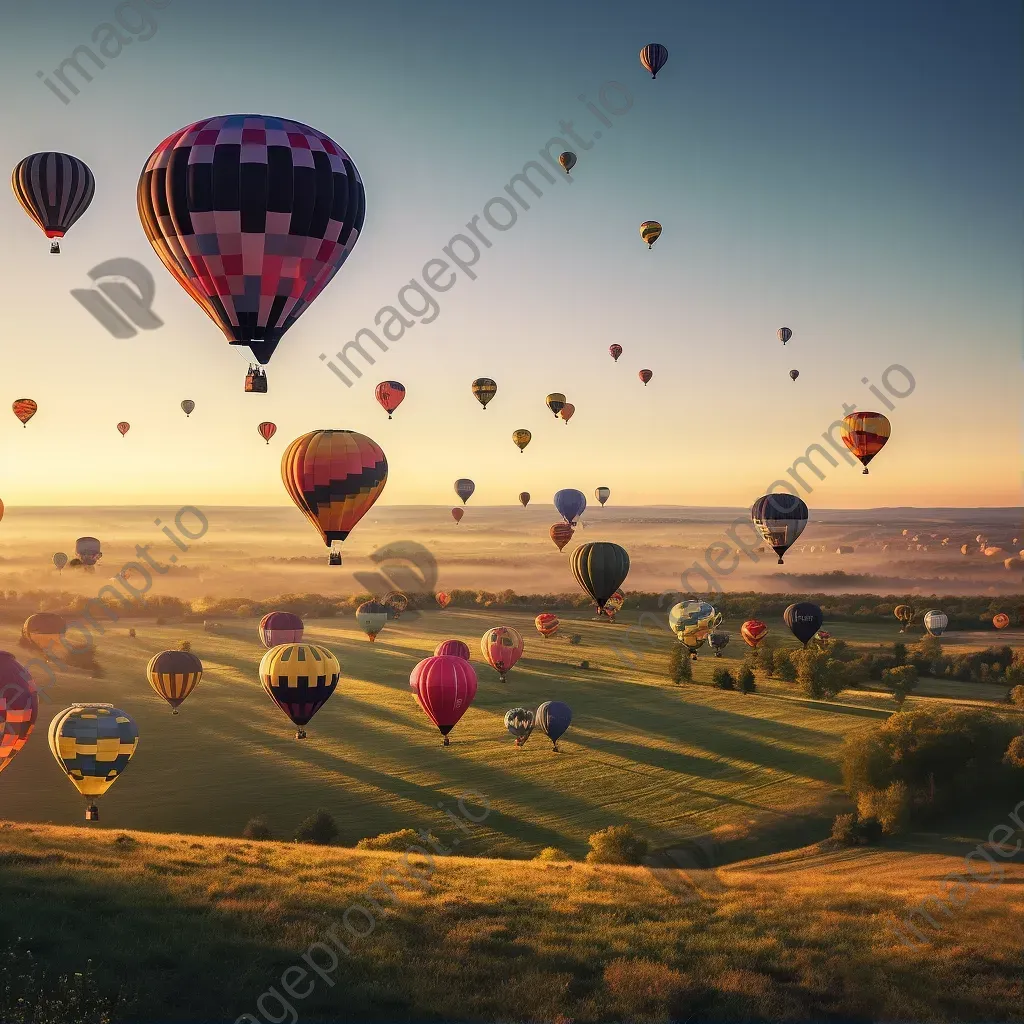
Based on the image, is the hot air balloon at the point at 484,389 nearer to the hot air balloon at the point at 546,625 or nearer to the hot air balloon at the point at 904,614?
the hot air balloon at the point at 546,625

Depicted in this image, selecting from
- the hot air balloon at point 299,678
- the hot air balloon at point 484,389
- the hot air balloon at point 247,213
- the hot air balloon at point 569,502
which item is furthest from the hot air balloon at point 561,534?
the hot air balloon at point 247,213

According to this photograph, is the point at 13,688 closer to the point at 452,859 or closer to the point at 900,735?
the point at 452,859

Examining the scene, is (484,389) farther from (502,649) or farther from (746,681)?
(746,681)

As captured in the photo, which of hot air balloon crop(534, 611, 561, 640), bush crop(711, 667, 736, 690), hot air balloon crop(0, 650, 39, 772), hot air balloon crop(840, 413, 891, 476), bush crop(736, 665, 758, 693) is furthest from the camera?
hot air balloon crop(534, 611, 561, 640)

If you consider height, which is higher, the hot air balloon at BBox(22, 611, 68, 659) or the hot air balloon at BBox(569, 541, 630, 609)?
the hot air balloon at BBox(569, 541, 630, 609)

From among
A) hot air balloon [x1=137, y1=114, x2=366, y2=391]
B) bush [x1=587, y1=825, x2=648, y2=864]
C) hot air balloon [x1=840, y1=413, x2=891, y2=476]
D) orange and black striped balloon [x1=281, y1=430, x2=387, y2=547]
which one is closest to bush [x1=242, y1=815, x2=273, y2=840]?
bush [x1=587, y1=825, x2=648, y2=864]

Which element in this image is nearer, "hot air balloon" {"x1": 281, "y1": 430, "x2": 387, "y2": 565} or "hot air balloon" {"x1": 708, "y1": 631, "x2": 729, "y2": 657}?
"hot air balloon" {"x1": 281, "y1": 430, "x2": 387, "y2": 565}

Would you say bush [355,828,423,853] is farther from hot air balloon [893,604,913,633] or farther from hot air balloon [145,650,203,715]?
hot air balloon [893,604,913,633]

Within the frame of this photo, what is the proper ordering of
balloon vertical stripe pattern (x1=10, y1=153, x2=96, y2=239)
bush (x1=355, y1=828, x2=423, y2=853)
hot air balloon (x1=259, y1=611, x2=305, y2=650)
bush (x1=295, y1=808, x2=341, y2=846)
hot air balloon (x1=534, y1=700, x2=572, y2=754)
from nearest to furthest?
1. bush (x1=355, y1=828, x2=423, y2=853)
2. bush (x1=295, y1=808, x2=341, y2=846)
3. balloon vertical stripe pattern (x1=10, y1=153, x2=96, y2=239)
4. hot air balloon (x1=534, y1=700, x2=572, y2=754)
5. hot air balloon (x1=259, y1=611, x2=305, y2=650)

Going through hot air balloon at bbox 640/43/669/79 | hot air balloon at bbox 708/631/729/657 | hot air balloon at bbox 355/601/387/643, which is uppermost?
hot air balloon at bbox 640/43/669/79
